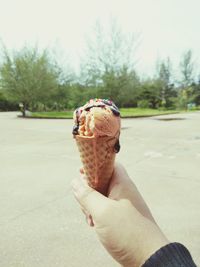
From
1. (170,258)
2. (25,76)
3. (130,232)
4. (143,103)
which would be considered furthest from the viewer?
(143,103)

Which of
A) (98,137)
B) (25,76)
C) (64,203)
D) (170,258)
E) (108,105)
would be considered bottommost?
(64,203)

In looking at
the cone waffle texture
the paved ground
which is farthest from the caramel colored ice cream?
the paved ground

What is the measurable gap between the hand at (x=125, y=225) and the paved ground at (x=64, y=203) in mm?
1375

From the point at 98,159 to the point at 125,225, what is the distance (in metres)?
0.54

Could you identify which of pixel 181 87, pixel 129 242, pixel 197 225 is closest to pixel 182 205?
pixel 197 225

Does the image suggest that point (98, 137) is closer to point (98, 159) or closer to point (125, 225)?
point (98, 159)

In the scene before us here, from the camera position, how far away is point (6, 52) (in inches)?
1017

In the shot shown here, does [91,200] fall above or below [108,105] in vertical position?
below

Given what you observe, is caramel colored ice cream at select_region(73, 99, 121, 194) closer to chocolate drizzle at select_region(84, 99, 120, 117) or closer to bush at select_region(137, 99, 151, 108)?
chocolate drizzle at select_region(84, 99, 120, 117)

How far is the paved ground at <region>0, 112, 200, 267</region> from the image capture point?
105 inches

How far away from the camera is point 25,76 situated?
25297 mm

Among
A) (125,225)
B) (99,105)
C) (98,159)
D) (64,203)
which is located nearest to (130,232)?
(125,225)

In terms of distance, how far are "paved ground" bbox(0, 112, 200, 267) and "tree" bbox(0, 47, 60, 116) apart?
19.0m

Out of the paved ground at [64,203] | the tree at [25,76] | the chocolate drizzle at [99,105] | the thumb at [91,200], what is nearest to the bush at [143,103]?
the tree at [25,76]
